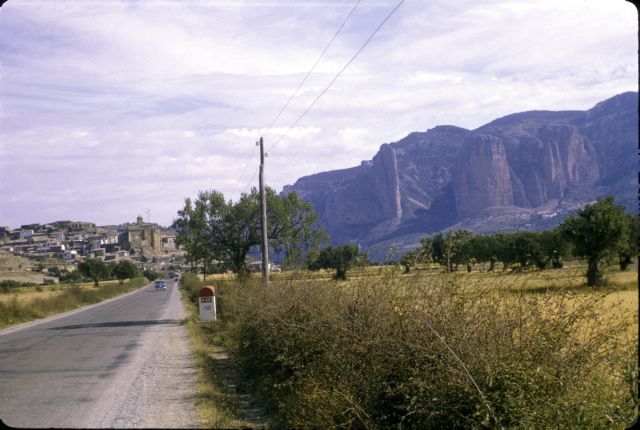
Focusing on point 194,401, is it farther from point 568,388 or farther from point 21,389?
point 568,388

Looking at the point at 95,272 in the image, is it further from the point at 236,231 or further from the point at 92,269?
the point at 236,231

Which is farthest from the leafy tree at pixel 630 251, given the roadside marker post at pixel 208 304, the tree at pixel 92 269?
the tree at pixel 92 269

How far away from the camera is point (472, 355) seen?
19.5 feet

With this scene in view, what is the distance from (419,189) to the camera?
160875 mm

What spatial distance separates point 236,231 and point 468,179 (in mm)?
116140

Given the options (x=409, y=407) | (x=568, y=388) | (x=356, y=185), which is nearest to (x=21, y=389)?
(x=409, y=407)

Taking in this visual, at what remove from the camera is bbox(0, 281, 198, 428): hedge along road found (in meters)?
8.90

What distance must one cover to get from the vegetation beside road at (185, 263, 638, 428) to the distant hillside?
68.5 meters

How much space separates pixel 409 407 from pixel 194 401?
16.9 feet

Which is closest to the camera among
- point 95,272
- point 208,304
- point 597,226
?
point 208,304

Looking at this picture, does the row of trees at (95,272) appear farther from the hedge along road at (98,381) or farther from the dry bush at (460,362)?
the dry bush at (460,362)

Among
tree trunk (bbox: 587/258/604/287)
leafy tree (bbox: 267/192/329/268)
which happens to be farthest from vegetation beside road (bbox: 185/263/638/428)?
leafy tree (bbox: 267/192/329/268)

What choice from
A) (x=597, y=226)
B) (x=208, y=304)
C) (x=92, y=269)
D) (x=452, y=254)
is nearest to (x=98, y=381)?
(x=452, y=254)

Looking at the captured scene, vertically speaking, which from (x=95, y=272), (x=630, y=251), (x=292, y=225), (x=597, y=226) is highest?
(x=292, y=225)
